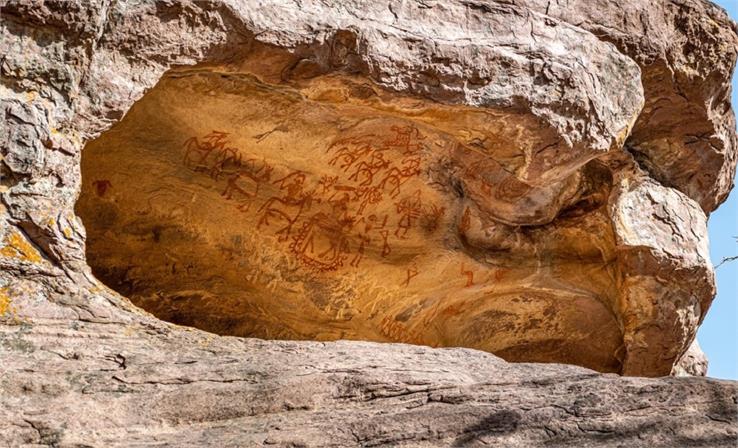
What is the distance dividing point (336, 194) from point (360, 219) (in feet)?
0.70

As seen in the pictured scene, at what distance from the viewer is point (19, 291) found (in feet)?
12.4

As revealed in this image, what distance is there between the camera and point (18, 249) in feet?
12.6

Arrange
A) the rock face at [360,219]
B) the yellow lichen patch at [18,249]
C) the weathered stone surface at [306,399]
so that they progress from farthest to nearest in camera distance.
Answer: the yellow lichen patch at [18,249], the rock face at [360,219], the weathered stone surface at [306,399]

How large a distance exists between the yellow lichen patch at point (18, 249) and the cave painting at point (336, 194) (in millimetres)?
1659

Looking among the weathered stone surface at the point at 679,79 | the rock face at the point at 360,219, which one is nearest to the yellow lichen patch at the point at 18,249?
the rock face at the point at 360,219

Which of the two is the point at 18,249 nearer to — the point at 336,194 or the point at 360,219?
the point at 336,194

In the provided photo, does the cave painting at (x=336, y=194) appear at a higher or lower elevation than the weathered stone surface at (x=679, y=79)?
lower

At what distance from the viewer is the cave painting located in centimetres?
558

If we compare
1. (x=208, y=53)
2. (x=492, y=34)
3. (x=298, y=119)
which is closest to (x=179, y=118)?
(x=298, y=119)

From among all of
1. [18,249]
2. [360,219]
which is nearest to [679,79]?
[360,219]

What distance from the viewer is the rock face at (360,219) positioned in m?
3.55

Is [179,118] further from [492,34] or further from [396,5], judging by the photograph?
[492,34]

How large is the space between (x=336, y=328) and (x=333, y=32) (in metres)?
1.96

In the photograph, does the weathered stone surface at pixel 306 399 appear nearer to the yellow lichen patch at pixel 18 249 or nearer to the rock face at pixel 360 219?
the rock face at pixel 360 219
